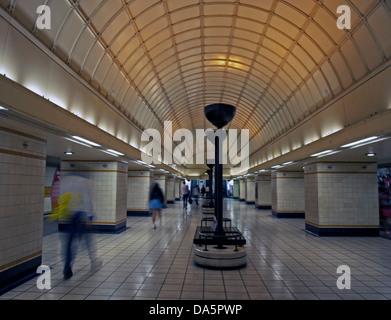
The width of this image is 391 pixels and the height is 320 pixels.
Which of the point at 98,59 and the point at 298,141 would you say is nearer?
the point at 98,59

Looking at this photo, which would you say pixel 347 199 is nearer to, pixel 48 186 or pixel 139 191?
pixel 139 191

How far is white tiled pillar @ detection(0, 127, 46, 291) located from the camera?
521 cm

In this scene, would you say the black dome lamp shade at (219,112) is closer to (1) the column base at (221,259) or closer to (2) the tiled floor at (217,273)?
(1) the column base at (221,259)

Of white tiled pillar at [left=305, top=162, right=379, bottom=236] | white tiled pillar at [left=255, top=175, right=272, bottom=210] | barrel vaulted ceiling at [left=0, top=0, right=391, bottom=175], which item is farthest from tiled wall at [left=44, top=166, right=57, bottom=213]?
white tiled pillar at [left=255, top=175, right=272, bottom=210]

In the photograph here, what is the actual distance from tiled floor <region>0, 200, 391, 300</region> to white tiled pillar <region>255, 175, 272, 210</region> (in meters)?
14.3

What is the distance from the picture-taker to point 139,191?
17609 mm

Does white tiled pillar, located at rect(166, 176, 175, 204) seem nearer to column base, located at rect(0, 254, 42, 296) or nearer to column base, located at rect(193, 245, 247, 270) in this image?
column base, located at rect(193, 245, 247, 270)

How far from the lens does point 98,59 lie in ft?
26.5

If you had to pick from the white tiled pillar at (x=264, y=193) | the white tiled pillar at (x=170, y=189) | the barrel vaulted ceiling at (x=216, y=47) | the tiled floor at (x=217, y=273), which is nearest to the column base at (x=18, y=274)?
the tiled floor at (x=217, y=273)

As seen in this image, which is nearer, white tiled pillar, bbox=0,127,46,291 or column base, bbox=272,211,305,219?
white tiled pillar, bbox=0,127,46,291
